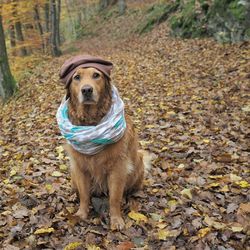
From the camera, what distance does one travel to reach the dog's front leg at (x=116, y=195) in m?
3.86

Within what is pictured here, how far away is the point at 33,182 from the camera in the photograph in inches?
196

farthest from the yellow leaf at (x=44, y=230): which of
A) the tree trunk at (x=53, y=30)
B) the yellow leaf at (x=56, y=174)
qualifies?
the tree trunk at (x=53, y=30)

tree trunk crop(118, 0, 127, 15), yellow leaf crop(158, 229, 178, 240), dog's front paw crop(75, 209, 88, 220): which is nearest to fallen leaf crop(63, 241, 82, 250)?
dog's front paw crop(75, 209, 88, 220)

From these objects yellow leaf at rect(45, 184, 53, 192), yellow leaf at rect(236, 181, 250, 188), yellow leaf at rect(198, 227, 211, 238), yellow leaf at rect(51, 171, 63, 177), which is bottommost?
yellow leaf at rect(51, 171, 63, 177)

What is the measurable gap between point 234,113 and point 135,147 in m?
3.65

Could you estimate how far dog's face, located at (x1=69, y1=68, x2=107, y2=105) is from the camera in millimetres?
3609

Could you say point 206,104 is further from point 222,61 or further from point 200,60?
point 200,60

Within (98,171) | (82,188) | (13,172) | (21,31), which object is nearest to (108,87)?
(98,171)

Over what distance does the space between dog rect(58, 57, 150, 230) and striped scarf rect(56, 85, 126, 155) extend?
0.21ft

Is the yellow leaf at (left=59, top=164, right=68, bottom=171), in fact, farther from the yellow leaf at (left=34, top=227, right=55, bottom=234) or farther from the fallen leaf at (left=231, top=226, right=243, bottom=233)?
the fallen leaf at (left=231, top=226, right=243, bottom=233)

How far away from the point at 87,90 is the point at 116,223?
1.48 metres

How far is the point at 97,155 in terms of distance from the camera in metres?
3.77

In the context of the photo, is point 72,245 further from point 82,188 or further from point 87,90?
point 87,90

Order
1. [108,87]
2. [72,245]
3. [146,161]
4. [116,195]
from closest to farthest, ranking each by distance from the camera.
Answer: [72,245] < [108,87] < [116,195] < [146,161]
